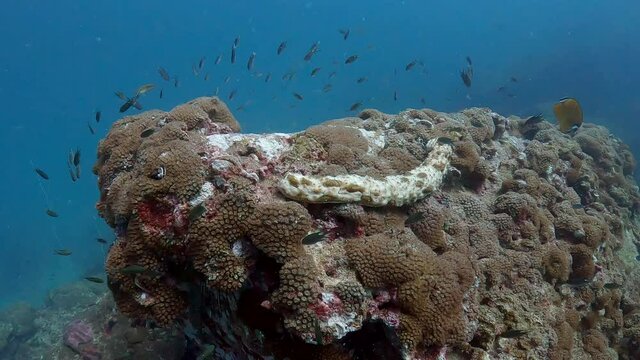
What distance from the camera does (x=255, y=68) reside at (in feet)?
314

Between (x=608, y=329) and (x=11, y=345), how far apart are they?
2194 centimetres

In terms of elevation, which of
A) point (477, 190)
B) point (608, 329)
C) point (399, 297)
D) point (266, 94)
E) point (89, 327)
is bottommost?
point (89, 327)

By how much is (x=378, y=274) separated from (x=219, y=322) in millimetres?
1869

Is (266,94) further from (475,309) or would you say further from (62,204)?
(475,309)

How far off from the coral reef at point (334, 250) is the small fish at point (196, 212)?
2 centimetres

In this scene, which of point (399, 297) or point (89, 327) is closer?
point (399, 297)

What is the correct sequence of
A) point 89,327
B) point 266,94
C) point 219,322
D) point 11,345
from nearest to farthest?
1. point 219,322
2. point 89,327
3. point 11,345
4. point 266,94

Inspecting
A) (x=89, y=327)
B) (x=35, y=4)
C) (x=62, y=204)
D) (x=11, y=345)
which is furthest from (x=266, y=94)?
(x=89, y=327)

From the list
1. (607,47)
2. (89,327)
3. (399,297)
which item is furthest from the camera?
(607,47)

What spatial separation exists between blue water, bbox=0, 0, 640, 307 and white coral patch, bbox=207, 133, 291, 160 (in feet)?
88.1

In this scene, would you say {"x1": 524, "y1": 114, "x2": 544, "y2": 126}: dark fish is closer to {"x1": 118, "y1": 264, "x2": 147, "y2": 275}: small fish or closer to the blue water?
{"x1": 118, "y1": 264, "x2": 147, "y2": 275}: small fish

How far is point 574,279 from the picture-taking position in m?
6.55

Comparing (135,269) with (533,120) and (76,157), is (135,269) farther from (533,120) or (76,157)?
(533,120)

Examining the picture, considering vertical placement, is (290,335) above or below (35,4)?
below
